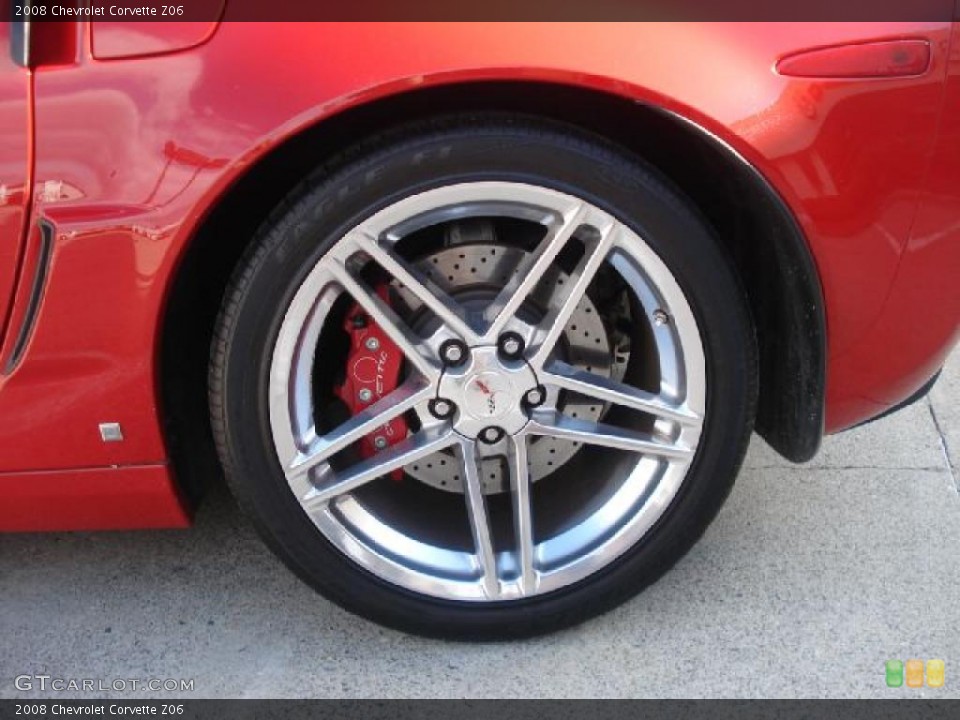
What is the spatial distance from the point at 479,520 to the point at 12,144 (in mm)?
1032

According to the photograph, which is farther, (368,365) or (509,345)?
(368,365)

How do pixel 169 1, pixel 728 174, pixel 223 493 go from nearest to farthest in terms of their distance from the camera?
pixel 169 1
pixel 728 174
pixel 223 493

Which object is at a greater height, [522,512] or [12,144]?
[12,144]

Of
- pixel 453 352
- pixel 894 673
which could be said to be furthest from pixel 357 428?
pixel 894 673

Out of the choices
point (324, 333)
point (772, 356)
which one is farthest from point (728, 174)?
point (324, 333)

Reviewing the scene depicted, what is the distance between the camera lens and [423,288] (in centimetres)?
212

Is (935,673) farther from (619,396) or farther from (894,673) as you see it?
(619,396)

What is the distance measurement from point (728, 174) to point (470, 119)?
1.55 ft

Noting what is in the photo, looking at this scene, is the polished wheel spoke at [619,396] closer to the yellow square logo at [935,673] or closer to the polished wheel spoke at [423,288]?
the polished wheel spoke at [423,288]

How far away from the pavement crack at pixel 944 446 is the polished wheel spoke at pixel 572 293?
46.1 inches

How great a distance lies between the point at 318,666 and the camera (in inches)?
91.8

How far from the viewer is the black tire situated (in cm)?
202

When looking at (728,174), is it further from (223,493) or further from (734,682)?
(223,493)

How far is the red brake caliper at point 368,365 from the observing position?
2287 mm
